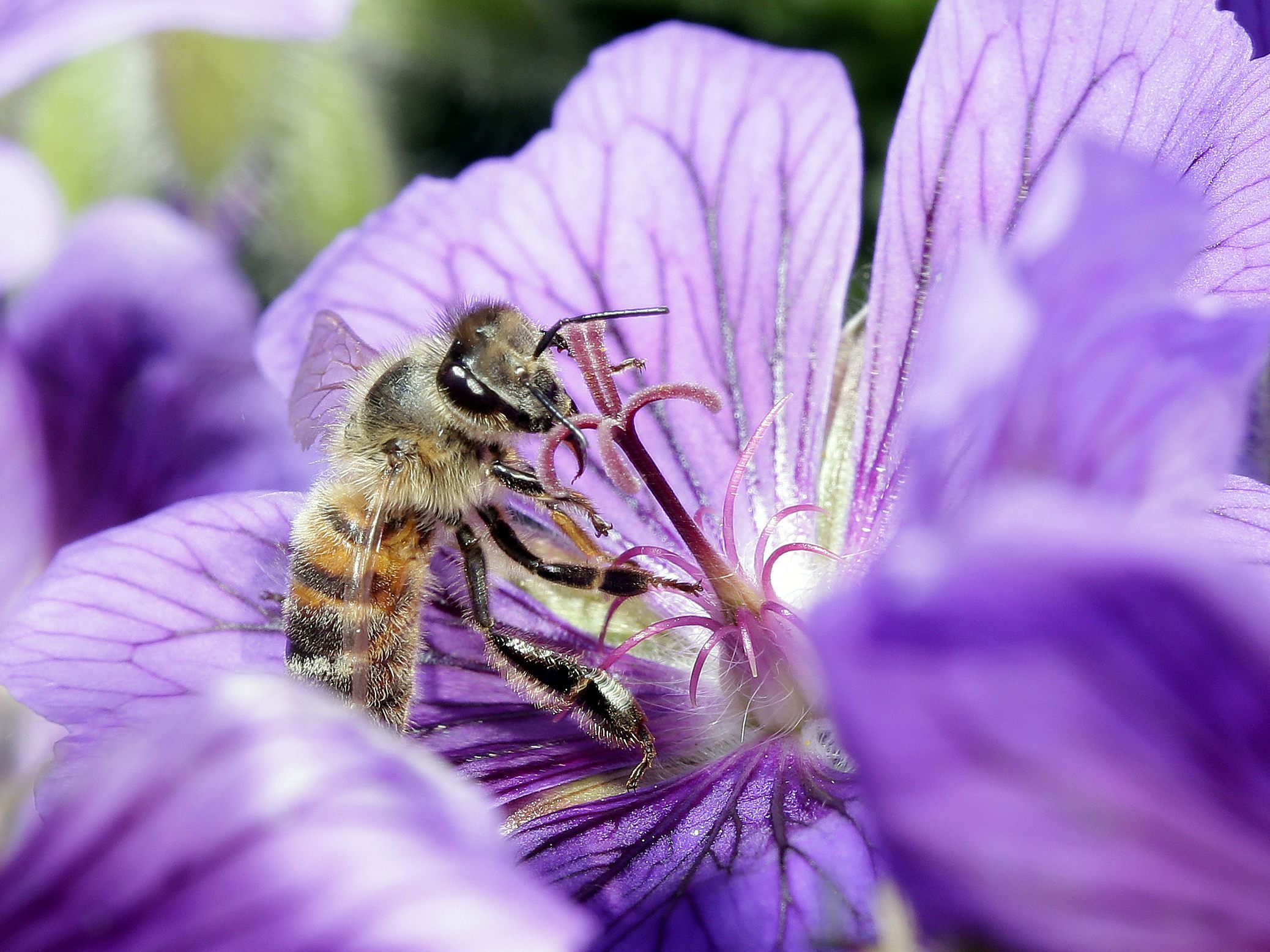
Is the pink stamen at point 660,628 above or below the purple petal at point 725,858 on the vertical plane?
above

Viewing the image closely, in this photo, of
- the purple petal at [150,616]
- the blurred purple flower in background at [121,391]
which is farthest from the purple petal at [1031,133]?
the blurred purple flower in background at [121,391]

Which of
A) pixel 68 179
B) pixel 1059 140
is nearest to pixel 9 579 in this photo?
pixel 68 179

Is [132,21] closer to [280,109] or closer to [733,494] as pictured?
[733,494]

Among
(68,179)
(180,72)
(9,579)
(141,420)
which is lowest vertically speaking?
(9,579)

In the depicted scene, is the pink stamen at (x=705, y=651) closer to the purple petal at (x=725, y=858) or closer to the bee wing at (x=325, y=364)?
the purple petal at (x=725, y=858)

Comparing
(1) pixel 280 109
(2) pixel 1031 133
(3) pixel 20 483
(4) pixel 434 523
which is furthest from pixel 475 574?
(1) pixel 280 109

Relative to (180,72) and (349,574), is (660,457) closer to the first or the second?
(349,574)
